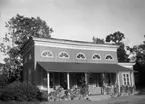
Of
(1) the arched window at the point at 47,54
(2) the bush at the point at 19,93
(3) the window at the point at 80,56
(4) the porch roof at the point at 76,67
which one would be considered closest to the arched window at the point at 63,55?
(4) the porch roof at the point at 76,67

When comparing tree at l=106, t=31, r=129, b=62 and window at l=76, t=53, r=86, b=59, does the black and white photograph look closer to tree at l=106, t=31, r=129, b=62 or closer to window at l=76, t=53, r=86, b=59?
window at l=76, t=53, r=86, b=59

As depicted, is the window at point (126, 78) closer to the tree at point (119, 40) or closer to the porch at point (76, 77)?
the porch at point (76, 77)

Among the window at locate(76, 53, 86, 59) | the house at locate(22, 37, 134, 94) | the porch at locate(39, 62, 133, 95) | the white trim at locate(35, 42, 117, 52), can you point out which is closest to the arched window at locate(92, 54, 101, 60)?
the house at locate(22, 37, 134, 94)

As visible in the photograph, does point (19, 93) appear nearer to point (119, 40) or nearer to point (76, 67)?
point (76, 67)

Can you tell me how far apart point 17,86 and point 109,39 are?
3632cm

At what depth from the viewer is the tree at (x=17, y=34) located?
29.1 m

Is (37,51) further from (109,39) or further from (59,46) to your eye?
(109,39)

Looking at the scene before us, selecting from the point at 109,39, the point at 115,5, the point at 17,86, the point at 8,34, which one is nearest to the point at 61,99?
the point at 17,86

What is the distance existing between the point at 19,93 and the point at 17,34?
60.6 ft

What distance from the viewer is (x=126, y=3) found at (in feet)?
39.0

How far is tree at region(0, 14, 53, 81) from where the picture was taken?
2911 cm

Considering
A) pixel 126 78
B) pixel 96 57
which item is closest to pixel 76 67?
pixel 96 57

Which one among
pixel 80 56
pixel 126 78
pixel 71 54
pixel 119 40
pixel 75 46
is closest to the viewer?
pixel 71 54

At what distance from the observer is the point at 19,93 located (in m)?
14.4
